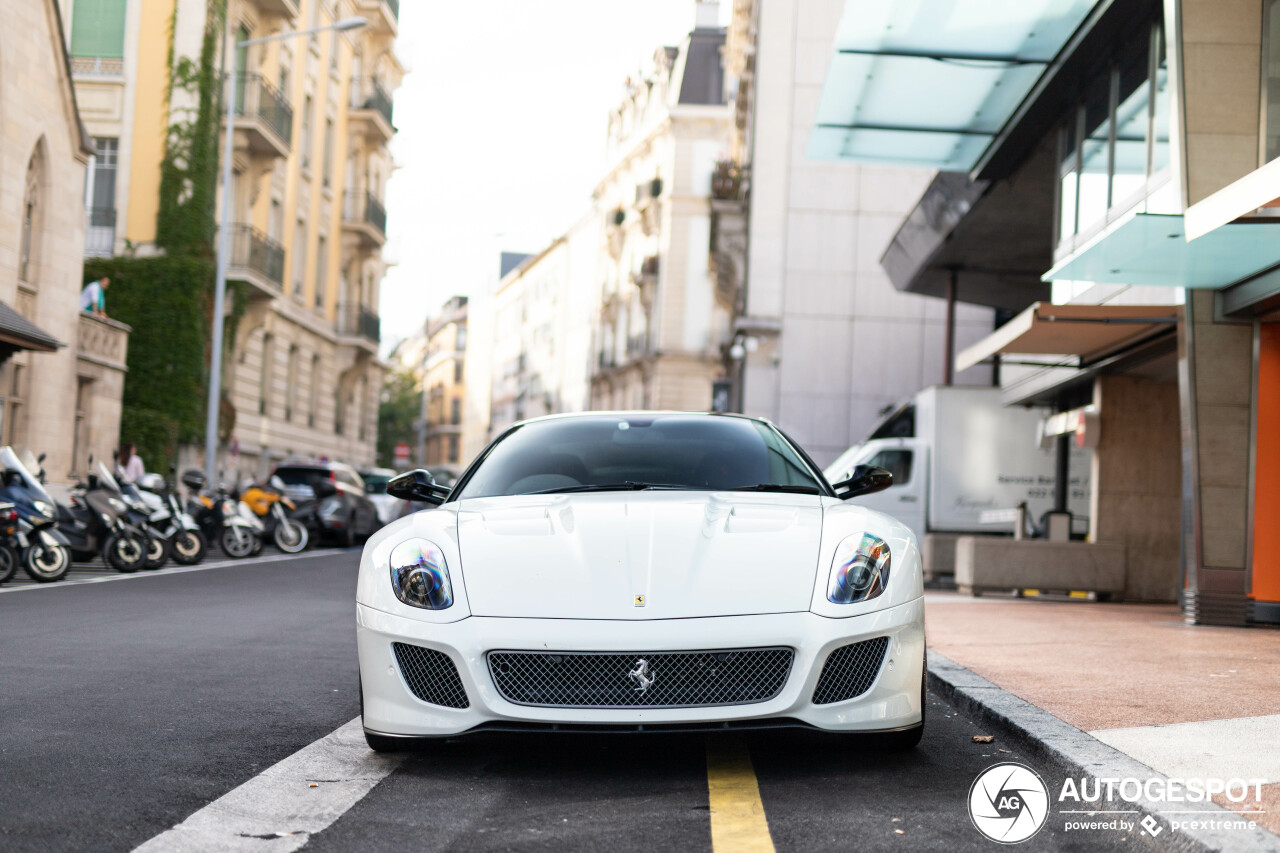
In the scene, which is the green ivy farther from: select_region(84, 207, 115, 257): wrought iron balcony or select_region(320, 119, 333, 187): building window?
select_region(320, 119, 333, 187): building window

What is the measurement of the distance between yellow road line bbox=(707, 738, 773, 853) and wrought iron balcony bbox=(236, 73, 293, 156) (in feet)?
99.6

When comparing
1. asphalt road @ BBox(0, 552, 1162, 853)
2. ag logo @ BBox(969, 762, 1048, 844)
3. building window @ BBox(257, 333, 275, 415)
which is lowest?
asphalt road @ BBox(0, 552, 1162, 853)

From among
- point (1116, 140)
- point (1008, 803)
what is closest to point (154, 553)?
point (1116, 140)

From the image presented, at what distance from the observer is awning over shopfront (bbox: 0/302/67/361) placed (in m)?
19.4

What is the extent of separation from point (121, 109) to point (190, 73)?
174cm

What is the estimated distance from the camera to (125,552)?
51.5 feet

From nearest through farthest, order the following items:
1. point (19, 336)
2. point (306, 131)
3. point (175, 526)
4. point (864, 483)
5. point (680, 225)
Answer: point (864, 483) < point (175, 526) < point (19, 336) < point (306, 131) < point (680, 225)

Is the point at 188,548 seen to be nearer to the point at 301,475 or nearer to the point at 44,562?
the point at 44,562

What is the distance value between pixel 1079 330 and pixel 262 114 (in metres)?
25.0

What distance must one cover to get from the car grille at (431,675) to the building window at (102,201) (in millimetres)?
29351

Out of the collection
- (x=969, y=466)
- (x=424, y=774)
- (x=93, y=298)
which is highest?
(x=93, y=298)

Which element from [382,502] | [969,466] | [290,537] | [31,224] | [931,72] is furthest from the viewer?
[382,502]

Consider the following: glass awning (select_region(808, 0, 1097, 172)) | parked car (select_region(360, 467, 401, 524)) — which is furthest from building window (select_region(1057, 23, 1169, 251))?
parked car (select_region(360, 467, 401, 524))

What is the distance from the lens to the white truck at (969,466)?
21.4 meters
